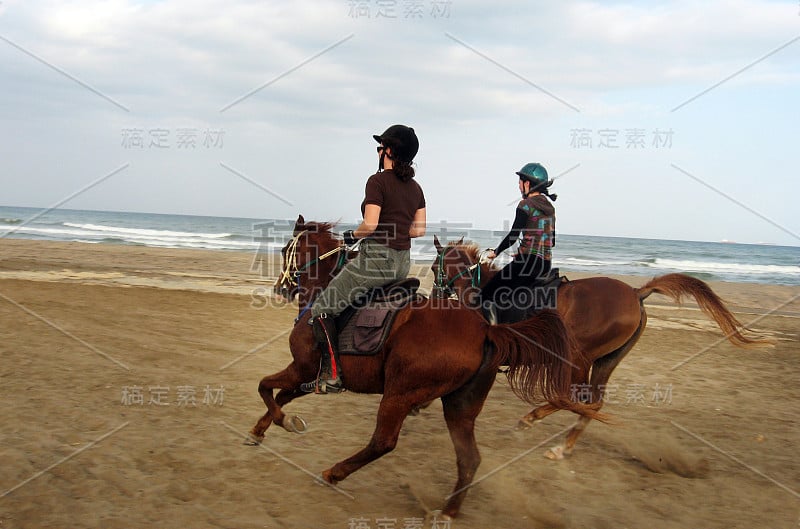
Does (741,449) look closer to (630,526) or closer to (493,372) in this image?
(630,526)

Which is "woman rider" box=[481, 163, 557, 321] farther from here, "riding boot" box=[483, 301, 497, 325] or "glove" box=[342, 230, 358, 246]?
"glove" box=[342, 230, 358, 246]

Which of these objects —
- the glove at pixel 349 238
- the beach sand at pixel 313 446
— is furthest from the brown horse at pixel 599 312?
the glove at pixel 349 238

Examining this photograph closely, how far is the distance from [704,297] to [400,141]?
4209 mm

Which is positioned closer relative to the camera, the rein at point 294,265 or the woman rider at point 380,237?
the woman rider at point 380,237

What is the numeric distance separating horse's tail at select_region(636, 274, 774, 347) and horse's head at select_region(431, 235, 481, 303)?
5.99ft

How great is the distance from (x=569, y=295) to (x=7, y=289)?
40.6 feet

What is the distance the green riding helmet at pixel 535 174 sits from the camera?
23.2 ft

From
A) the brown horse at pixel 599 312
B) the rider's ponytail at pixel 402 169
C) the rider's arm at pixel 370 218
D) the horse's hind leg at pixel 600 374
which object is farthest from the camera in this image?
the brown horse at pixel 599 312

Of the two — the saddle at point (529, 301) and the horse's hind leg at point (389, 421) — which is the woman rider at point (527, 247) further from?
the horse's hind leg at point (389, 421)

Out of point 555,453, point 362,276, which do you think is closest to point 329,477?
point 362,276

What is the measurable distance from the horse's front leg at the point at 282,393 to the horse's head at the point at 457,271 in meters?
2.18

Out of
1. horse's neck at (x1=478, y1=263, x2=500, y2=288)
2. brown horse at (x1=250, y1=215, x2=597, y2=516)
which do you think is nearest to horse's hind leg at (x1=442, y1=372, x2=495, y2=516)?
brown horse at (x1=250, y1=215, x2=597, y2=516)

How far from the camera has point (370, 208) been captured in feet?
15.6

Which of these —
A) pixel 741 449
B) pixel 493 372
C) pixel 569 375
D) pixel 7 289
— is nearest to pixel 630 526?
pixel 569 375
